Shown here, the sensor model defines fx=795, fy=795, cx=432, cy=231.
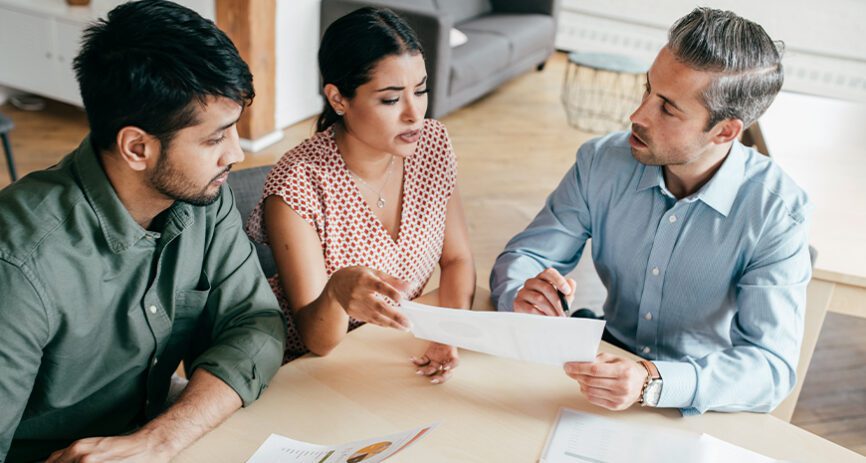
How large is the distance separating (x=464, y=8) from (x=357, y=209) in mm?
4185

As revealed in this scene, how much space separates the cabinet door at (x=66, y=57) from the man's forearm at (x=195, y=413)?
3.29 metres

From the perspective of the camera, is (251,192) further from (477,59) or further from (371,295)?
(477,59)

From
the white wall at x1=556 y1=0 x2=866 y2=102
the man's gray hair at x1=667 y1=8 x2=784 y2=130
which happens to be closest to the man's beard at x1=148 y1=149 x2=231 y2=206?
the man's gray hair at x1=667 y1=8 x2=784 y2=130

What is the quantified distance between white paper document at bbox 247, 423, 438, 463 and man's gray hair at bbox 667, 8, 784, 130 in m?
0.88

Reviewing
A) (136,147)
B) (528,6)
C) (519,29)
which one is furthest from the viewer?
(528,6)

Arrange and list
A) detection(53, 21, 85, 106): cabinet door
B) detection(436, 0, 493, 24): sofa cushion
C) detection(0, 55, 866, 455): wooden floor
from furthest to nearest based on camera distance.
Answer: detection(436, 0, 493, 24): sofa cushion
detection(53, 21, 85, 106): cabinet door
detection(0, 55, 866, 455): wooden floor

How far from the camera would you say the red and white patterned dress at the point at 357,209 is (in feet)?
5.50

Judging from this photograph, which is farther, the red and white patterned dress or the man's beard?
the red and white patterned dress

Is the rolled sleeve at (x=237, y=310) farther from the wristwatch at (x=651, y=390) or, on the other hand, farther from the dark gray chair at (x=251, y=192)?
the wristwatch at (x=651, y=390)

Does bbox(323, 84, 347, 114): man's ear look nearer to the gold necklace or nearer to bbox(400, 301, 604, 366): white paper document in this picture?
the gold necklace

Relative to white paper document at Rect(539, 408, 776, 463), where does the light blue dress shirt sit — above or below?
above

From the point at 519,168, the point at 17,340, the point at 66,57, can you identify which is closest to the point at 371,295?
the point at 17,340

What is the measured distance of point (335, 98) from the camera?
172 cm

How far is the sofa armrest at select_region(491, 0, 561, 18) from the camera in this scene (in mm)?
5910
